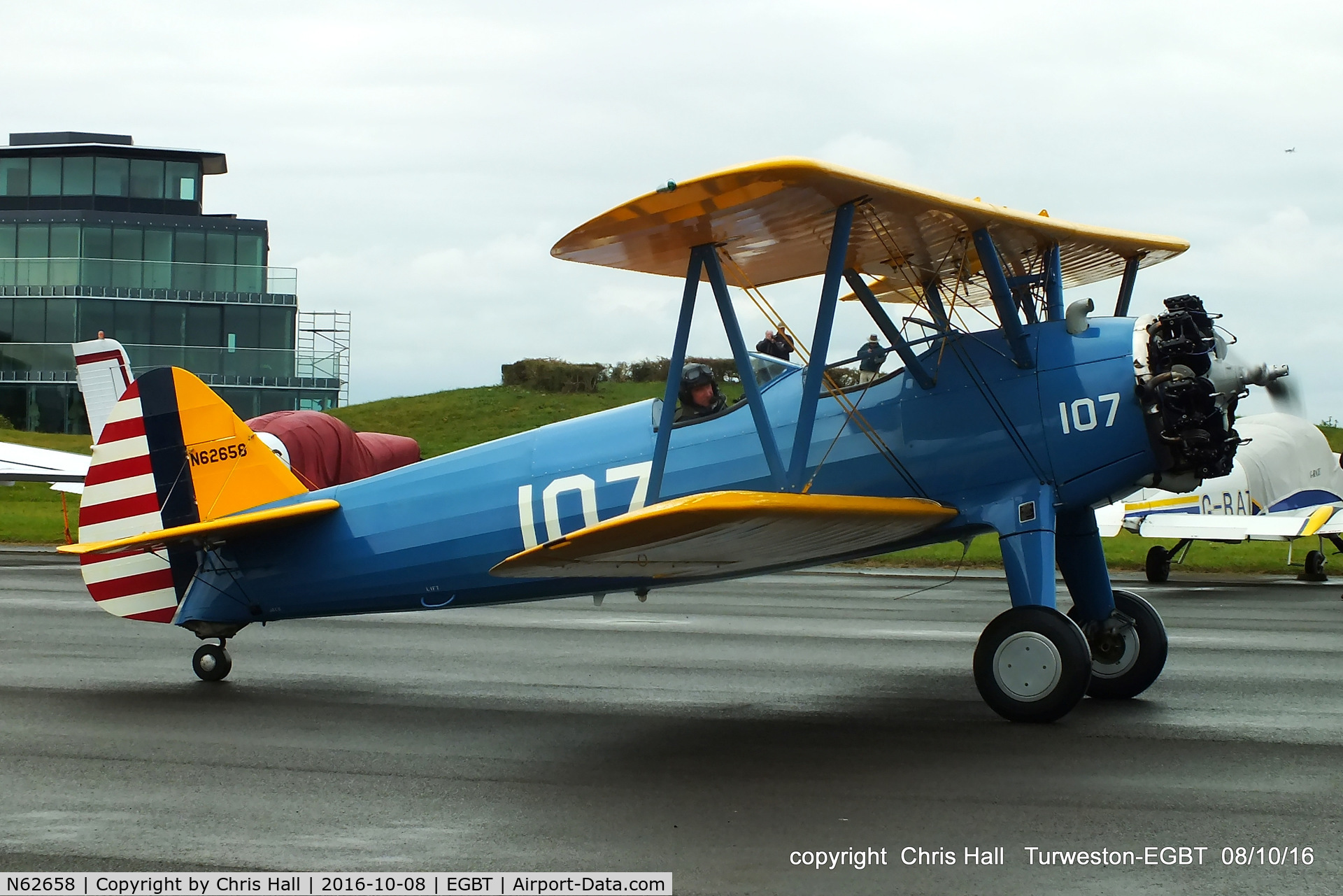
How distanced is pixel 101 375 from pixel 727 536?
48.5ft

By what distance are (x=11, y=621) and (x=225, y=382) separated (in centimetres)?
3220

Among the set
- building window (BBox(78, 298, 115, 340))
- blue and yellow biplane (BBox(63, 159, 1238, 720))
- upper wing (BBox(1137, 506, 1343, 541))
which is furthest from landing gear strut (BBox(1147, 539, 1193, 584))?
building window (BBox(78, 298, 115, 340))

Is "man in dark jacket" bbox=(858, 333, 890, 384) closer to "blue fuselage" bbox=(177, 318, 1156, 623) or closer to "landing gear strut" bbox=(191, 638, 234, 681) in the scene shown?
"blue fuselage" bbox=(177, 318, 1156, 623)

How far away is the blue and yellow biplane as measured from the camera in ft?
22.6

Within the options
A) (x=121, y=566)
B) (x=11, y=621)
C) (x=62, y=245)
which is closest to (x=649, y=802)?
(x=121, y=566)

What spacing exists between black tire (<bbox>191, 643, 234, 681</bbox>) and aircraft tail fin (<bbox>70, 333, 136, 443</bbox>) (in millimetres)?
9938

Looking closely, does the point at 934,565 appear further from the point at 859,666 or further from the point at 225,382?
the point at 225,382

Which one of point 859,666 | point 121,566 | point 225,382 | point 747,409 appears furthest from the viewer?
point 225,382

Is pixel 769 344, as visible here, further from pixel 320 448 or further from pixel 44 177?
pixel 44 177

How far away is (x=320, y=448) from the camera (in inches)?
967

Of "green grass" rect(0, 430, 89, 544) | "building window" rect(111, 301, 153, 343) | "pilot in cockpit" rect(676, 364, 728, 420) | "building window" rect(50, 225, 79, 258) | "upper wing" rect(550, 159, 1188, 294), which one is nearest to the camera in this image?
"upper wing" rect(550, 159, 1188, 294)

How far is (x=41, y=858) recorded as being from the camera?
4719 mm

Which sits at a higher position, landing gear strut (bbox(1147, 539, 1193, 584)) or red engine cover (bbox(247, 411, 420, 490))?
red engine cover (bbox(247, 411, 420, 490))

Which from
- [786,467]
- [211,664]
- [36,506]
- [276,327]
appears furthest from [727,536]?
[276,327]
